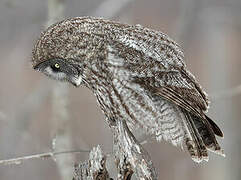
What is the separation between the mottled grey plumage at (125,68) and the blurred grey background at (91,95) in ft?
2.69

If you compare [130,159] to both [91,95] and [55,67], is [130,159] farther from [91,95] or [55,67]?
[91,95]

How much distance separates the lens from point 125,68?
4.16 metres

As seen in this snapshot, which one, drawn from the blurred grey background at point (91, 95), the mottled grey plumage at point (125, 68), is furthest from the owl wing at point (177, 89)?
the blurred grey background at point (91, 95)

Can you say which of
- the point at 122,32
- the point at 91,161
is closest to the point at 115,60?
the point at 122,32

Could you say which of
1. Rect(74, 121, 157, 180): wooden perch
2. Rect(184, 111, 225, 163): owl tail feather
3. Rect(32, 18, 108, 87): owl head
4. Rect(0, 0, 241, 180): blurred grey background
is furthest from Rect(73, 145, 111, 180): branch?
Rect(0, 0, 241, 180): blurred grey background

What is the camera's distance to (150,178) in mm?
4027

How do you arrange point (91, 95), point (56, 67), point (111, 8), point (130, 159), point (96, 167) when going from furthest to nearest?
point (91, 95) < point (111, 8) < point (56, 67) < point (130, 159) < point (96, 167)

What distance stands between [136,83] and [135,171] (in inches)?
22.2

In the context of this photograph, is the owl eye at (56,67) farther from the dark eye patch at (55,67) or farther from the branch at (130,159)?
the branch at (130,159)

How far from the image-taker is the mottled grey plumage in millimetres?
4105

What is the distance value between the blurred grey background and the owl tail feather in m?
0.67

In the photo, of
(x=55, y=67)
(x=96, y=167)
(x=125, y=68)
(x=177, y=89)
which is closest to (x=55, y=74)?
(x=55, y=67)

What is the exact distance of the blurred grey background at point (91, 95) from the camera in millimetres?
5836

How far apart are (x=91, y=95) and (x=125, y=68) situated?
4423 mm
